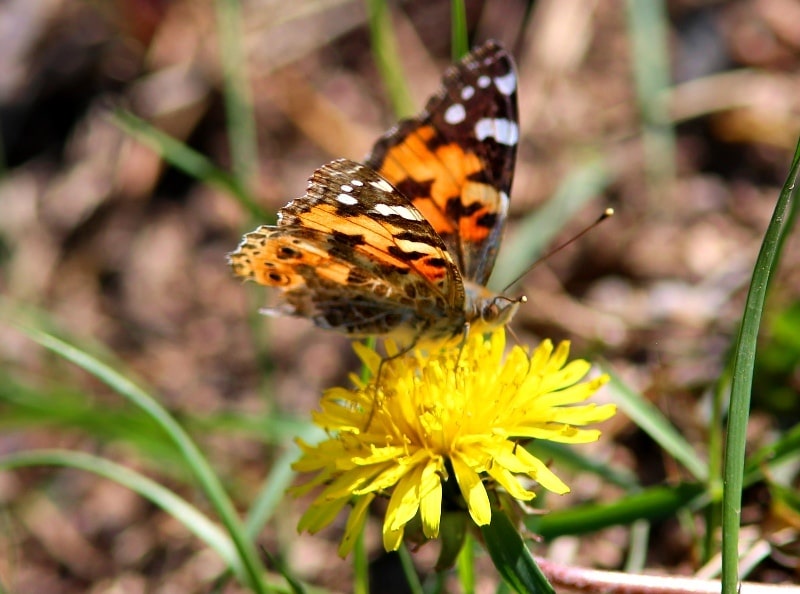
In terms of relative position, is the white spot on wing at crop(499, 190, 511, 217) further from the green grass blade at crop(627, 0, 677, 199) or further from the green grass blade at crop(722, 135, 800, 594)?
the green grass blade at crop(627, 0, 677, 199)

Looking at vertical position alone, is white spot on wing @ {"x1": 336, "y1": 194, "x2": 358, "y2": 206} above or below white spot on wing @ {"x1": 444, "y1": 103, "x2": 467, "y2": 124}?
below

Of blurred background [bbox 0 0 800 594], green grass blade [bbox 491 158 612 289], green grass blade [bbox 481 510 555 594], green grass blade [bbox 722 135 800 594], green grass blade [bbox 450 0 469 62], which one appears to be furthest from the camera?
green grass blade [bbox 491 158 612 289]

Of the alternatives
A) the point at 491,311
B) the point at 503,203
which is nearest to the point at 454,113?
the point at 503,203

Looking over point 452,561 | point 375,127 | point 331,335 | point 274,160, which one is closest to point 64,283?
point 274,160

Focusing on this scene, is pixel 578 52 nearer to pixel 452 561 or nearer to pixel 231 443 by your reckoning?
pixel 231 443

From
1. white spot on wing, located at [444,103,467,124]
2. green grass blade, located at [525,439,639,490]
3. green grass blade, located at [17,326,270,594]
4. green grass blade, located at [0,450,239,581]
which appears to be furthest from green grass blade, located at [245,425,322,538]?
white spot on wing, located at [444,103,467,124]

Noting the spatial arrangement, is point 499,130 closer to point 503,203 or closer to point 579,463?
point 503,203
